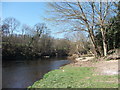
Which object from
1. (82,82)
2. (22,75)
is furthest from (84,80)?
(22,75)

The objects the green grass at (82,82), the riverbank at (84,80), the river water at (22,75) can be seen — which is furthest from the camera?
the river water at (22,75)

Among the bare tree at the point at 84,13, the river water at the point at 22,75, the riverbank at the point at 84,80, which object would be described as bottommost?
the river water at the point at 22,75

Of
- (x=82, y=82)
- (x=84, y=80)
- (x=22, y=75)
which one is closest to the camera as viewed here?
(x=82, y=82)

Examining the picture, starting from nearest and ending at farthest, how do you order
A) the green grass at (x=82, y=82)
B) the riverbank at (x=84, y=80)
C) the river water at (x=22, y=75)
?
the green grass at (x=82, y=82) → the riverbank at (x=84, y=80) → the river water at (x=22, y=75)

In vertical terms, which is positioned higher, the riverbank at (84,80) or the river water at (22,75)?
the riverbank at (84,80)

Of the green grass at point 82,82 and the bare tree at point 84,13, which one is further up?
the bare tree at point 84,13

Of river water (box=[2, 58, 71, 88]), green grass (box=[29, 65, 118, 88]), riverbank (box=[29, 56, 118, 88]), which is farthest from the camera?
river water (box=[2, 58, 71, 88])

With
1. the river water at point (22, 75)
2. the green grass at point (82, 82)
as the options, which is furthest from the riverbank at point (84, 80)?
the river water at point (22, 75)

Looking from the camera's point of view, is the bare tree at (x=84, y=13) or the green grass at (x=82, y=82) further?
the bare tree at (x=84, y=13)

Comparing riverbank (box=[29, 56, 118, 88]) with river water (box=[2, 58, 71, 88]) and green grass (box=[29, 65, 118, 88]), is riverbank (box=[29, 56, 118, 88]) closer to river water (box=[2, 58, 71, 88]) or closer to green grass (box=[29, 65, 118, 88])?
green grass (box=[29, 65, 118, 88])

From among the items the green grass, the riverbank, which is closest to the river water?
the riverbank

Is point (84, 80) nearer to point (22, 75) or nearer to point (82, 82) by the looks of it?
point (82, 82)

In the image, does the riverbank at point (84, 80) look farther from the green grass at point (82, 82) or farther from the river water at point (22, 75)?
the river water at point (22, 75)

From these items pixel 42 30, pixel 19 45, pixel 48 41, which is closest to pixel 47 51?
pixel 48 41
